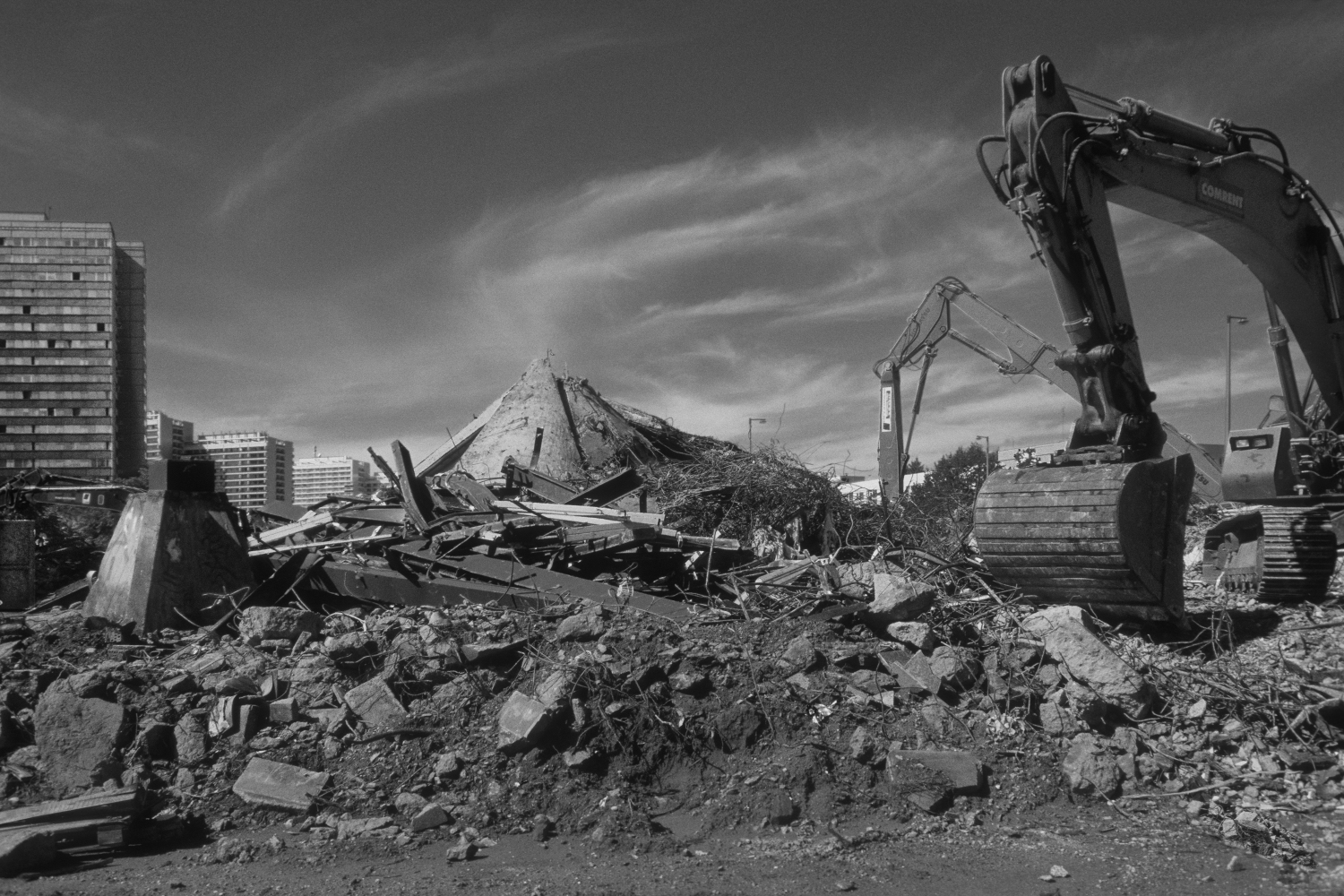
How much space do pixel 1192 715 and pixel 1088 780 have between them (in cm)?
83

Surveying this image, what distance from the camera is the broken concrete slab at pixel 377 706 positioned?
4672 mm

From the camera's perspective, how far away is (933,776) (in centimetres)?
421

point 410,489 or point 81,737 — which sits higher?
point 410,489

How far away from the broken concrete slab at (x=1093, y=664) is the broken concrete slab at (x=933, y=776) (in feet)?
2.88

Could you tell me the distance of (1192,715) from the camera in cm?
471

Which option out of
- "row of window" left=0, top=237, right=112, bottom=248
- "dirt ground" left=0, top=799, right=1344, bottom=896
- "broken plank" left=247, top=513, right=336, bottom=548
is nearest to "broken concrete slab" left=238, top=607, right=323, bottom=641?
"dirt ground" left=0, top=799, right=1344, bottom=896

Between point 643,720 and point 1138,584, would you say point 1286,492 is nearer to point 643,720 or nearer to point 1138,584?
point 1138,584

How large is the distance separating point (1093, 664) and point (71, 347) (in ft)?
81.6

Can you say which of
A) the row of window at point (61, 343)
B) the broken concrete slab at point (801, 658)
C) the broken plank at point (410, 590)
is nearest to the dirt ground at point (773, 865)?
the broken concrete slab at point (801, 658)

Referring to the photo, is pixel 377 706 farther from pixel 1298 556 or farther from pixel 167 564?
pixel 1298 556

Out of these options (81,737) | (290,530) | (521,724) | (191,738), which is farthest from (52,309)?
(521,724)

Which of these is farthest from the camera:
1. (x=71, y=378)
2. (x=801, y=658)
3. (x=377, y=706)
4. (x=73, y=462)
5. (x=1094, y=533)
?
(x=71, y=378)

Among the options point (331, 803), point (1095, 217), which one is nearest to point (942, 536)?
point (1095, 217)

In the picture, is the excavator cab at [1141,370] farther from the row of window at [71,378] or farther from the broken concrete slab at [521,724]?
the row of window at [71,378]
